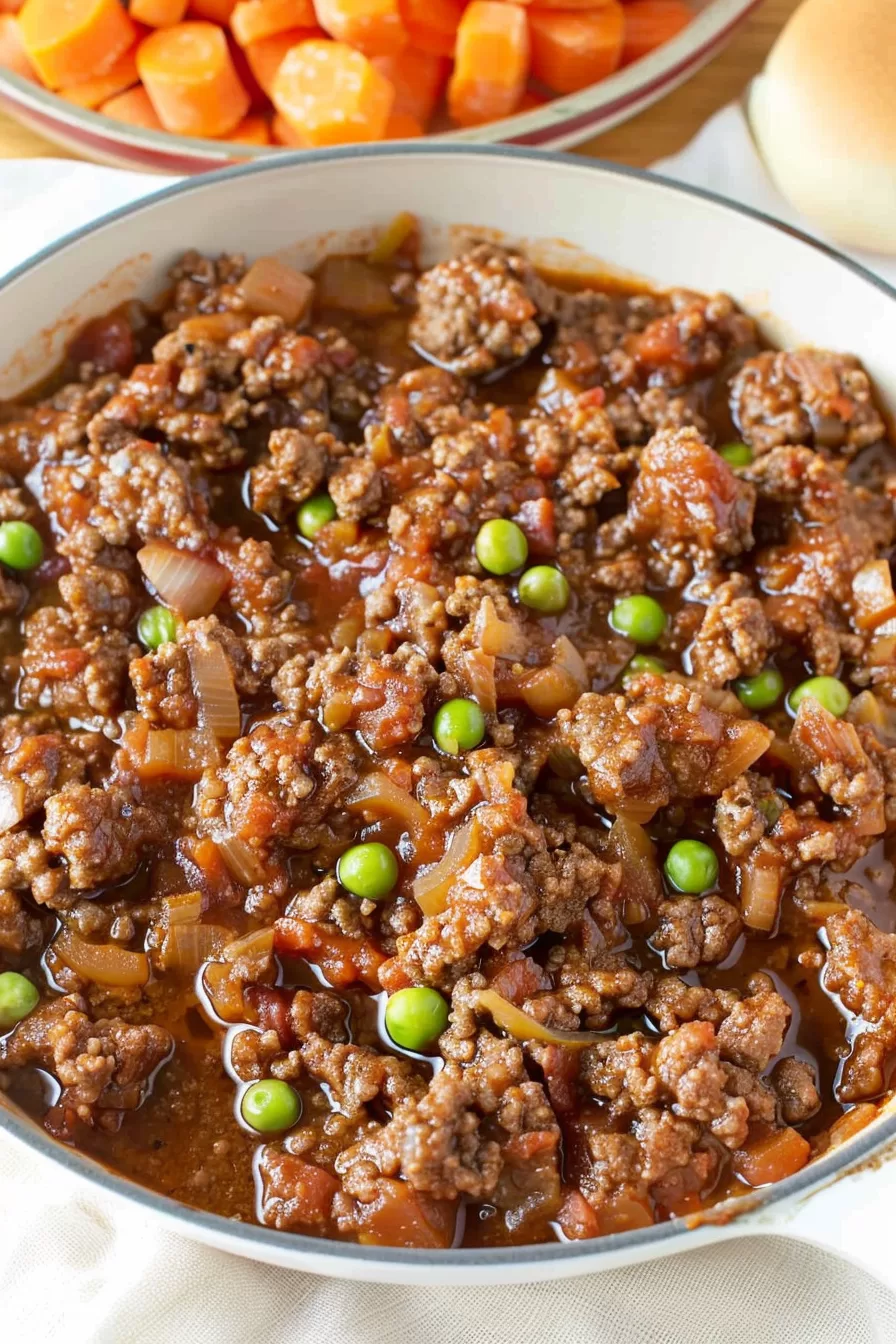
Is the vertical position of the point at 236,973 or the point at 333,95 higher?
the point at 333,95

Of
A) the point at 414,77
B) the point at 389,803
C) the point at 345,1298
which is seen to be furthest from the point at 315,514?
the point at 345,1298

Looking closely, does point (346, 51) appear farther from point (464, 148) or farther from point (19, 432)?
point (19, 432)

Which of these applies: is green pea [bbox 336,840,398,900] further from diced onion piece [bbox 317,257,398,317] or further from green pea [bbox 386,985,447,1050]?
diced onion piece [bbox 317,257,398,317]

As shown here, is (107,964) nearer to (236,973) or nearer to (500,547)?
(236,973)

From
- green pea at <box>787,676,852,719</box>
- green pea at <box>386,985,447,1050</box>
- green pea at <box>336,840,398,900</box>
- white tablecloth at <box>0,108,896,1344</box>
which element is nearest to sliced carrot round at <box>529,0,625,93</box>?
green pea at <box>787,676,852,719</box>

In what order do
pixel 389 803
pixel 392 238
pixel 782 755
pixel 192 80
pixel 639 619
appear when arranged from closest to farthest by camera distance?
pixel 389 803, pixel 782 755, pixel 639 619, pixel 392 238, pixel 192 80

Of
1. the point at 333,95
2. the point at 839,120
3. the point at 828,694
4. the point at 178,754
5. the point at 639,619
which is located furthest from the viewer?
the point at 333,95

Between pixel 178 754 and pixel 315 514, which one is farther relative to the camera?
pixel 315 514
